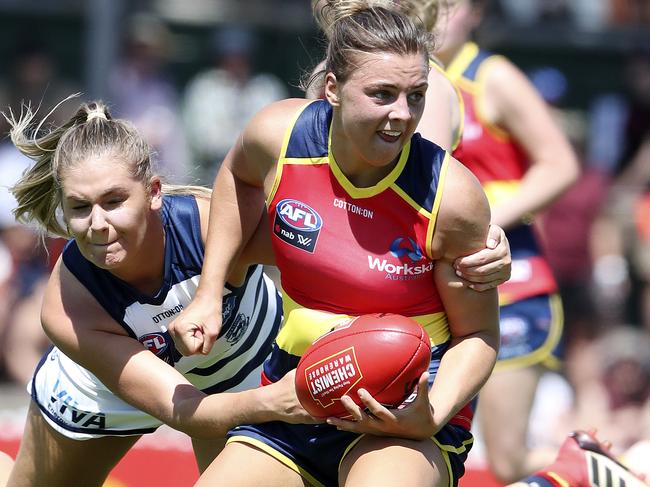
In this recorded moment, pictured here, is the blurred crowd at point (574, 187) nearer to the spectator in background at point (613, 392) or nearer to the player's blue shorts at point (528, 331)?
the spectator in background at point (613, 392)

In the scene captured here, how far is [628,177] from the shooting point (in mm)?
9445

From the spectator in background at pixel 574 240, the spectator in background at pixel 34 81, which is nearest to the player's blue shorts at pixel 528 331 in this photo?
the spectator in background at pixel 574 240

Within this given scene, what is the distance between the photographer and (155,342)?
13.1ft

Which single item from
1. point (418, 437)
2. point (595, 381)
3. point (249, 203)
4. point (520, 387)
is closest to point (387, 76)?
point (249, 203)

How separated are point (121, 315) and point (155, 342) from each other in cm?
16

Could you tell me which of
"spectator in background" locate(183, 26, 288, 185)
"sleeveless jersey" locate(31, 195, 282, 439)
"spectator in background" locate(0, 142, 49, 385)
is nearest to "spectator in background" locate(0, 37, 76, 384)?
"spectator in background" locate(0, 142, 49, 385)

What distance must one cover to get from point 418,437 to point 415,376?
217 millimetres

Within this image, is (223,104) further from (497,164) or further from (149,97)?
(497,164)

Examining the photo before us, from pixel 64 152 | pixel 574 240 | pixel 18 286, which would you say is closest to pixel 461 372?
pixel 64 152

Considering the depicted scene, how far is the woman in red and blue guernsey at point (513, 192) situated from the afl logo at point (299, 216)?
1539 mm

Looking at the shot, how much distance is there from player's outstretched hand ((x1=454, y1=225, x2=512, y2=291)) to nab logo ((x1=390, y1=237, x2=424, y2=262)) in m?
0.11

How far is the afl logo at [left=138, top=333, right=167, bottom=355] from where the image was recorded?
3.96 m

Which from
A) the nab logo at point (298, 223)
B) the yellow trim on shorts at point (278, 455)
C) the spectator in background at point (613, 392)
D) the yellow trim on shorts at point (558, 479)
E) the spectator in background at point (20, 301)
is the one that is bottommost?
the spectator in background at point (20, 301)

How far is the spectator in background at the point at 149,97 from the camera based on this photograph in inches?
388
